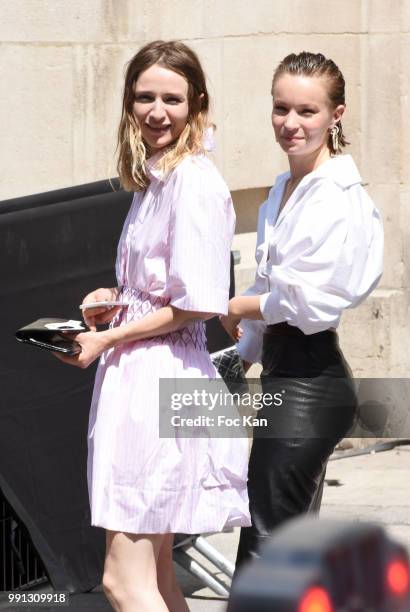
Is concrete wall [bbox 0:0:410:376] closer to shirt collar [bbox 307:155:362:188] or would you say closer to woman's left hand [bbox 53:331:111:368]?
shirt collar [bbox 307:155:362:188]

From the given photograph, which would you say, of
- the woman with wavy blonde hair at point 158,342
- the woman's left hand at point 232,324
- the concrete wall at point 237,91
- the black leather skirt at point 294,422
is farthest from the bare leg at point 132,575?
the concrete wall at point 237,91

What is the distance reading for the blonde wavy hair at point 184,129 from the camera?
269 centimetres

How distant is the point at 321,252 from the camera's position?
8.97 ft

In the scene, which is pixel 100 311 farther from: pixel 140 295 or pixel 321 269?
pixel 321 269

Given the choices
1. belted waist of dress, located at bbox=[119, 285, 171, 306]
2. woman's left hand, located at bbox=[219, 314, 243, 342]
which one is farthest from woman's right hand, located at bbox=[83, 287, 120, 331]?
woman's left hand, located at bbox=[219, 314, 243, 342]

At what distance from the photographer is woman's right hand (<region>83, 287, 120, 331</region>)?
2.80 meters

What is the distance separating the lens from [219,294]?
262cm

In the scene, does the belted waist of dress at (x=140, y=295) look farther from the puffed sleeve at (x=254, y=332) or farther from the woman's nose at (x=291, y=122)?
the woman's nose at (x=291, y=122)

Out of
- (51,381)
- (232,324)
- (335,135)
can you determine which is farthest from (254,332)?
(51,381)

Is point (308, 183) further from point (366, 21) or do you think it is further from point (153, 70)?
point (366, 21)

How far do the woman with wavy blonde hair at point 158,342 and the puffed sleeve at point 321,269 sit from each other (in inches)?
6.5

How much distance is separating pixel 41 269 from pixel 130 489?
1080 mm

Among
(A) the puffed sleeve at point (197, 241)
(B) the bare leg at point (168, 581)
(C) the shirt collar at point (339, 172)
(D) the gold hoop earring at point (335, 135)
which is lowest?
(B) the bare leg at point (168, 581)

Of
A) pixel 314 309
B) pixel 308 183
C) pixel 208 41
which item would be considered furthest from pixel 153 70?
pixel 208 41
